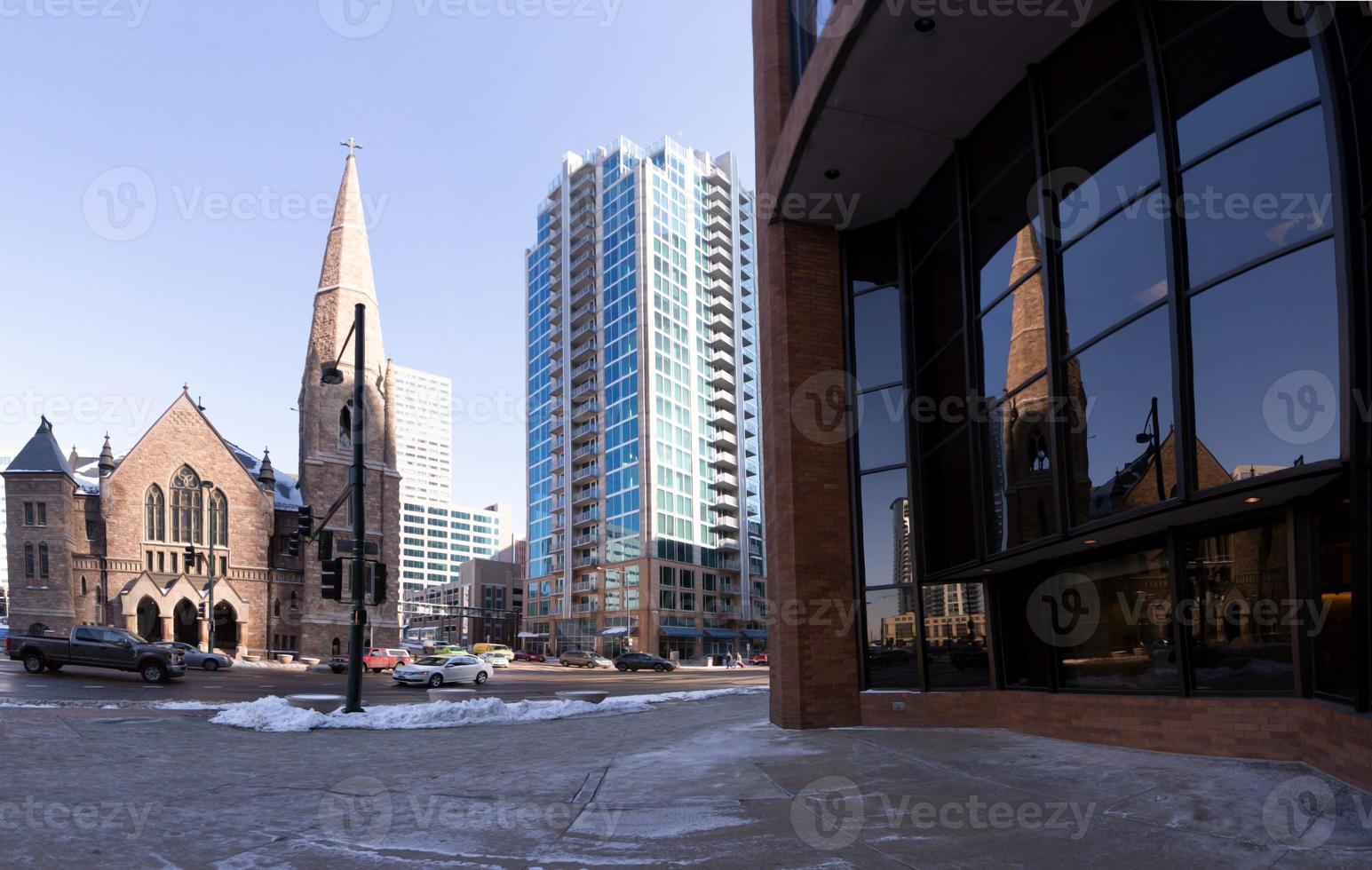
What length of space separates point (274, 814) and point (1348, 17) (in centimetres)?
1192

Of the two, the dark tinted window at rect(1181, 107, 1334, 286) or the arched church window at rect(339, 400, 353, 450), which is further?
the arched church window at rect(339, 400, 353, 450)

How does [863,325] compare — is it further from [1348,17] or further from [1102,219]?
[1348,17]

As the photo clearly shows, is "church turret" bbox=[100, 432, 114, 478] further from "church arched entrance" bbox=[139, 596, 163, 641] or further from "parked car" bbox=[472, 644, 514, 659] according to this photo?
"parked car" bbox=[472, 644, 514, 659]

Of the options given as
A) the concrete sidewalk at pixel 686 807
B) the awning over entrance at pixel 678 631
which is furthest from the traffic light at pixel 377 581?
the awning over entrance at pixel 678 631

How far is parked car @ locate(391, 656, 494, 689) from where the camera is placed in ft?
120

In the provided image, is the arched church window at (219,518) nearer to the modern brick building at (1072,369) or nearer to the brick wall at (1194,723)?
the modern brick building at (1072,369)

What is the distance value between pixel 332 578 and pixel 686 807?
13.3 meters

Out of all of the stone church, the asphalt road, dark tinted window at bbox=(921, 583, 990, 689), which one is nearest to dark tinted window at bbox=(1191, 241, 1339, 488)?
dark tinted window at bbox=(921, 583, 990, 689)

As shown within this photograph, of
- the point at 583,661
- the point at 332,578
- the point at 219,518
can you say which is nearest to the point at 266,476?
the point at 219,518

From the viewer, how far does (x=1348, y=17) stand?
7.98 metres

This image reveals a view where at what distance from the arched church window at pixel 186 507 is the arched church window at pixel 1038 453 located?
62500 mm

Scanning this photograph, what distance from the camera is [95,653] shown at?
29672mm

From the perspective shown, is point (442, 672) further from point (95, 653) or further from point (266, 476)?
point (266, 476)

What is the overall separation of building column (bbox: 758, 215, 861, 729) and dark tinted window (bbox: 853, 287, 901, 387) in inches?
12.5
